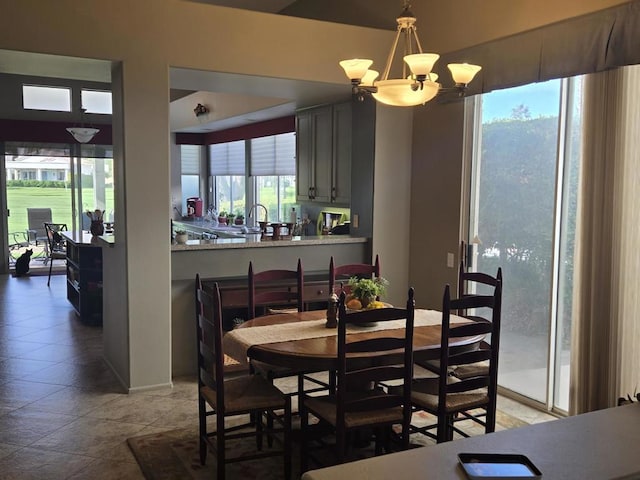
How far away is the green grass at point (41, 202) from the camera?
10091 mm

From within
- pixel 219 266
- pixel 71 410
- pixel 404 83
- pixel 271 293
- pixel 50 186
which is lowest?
pixel 71 410

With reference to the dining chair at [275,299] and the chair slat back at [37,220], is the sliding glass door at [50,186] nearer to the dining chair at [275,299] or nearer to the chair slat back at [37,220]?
the chair slat back at [37,220]

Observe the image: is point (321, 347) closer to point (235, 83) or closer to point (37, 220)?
point (235, 83)

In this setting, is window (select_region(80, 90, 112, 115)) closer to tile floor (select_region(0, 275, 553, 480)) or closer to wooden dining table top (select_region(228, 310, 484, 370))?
tile floor (select_region(0, 275, 553, 480))

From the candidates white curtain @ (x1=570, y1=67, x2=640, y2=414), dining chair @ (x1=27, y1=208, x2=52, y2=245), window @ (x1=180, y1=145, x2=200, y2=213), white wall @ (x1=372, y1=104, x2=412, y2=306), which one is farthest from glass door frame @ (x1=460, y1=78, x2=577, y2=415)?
dining chair @ (x1=27, y1=208, x2=52, y2=245)

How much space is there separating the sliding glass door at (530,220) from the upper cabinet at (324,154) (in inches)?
60.3

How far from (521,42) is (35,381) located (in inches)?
175

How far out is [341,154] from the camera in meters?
5.82

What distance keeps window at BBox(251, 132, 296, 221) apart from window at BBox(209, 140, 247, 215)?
458 millimetres

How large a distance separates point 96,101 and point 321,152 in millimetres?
6113

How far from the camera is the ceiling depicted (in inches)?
167

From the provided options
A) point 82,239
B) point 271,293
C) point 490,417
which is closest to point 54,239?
point 82,239

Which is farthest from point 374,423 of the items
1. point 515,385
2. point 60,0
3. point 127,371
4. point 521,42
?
point 60,0

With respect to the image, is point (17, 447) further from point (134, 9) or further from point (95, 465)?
point (134, 9)
